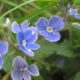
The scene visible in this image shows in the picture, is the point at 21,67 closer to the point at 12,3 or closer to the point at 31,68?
A: the point at 31,68

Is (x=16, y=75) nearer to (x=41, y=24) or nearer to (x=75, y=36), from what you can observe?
(x=41, y=24)

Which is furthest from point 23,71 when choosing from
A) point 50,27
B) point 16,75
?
point 50,27

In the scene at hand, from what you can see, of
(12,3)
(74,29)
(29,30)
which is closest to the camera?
(29,30)

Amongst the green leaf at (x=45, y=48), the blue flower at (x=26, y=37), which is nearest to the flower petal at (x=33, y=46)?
the blue flower at (x=26, y=37)

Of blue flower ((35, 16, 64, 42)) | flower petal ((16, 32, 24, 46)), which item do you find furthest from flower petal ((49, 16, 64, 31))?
flower petal ((16, 32, 24, 46))

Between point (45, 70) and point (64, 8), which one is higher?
point (64, 8)

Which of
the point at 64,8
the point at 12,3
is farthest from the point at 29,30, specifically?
the point at 12,3
